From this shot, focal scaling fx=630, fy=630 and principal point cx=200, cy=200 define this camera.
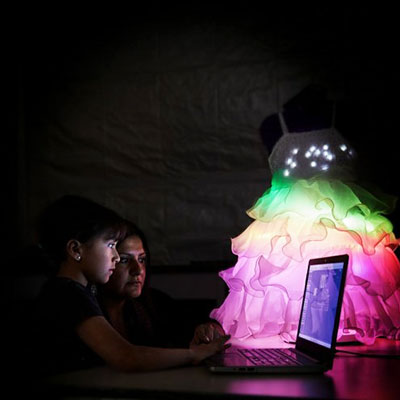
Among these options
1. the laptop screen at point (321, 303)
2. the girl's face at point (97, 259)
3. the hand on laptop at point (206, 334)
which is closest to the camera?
the laptop screen at point (321, 303)

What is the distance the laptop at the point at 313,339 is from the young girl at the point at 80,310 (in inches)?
3.9

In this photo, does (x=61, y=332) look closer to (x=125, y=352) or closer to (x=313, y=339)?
(x=125, y=352)

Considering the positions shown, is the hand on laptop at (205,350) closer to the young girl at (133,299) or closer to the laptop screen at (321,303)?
the laptop screen at (321,303)

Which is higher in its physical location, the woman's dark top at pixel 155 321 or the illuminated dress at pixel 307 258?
the illuminated dress at pixel 307 258

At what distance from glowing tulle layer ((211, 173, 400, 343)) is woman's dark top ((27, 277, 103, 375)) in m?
0.56

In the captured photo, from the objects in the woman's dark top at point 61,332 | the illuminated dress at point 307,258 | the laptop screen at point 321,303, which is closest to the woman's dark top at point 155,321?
the illuminated dress at point 307,258

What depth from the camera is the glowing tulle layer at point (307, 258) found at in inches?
69.0

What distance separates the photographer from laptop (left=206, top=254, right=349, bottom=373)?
1239 mm

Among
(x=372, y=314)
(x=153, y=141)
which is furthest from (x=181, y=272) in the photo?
(x=372, y=314)

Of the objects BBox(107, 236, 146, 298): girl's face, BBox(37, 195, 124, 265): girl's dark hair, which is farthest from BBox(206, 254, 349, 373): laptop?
BBox(107, 236, 146, 298): girl's face

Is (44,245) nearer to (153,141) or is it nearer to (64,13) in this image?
(153,141)

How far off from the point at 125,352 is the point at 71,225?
1.43ft

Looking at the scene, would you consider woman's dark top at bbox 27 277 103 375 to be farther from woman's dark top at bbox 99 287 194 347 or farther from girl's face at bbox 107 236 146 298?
girl's face at bbox 107 236 146 298

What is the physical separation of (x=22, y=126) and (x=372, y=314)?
1939mm
